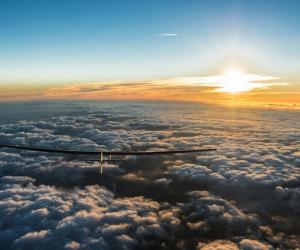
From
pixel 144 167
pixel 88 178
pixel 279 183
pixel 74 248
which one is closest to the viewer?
pixel 74 248

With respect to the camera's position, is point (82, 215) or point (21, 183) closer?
point (82, 215)

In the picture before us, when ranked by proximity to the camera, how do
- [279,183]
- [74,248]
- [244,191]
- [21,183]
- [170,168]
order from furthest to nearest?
[170,168] → [21,183] → [279,183] → [244,191] → [74,248]

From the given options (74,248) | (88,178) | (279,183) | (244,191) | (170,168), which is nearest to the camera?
(74,248)

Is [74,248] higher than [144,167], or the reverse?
[74,248]

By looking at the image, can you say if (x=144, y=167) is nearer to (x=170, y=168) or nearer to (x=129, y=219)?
(x=170, y=168)

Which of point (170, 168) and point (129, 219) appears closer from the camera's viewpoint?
point (129, 219)

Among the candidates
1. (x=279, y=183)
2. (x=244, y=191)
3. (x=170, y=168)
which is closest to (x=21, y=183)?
(x=170, y=168)

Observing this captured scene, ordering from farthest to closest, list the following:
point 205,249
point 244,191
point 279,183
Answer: point 279,183 < point 244,191 < point 205,249

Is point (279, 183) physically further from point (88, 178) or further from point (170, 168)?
point (88, 178)

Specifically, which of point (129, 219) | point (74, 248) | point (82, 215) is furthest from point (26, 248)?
point (129, 219)
